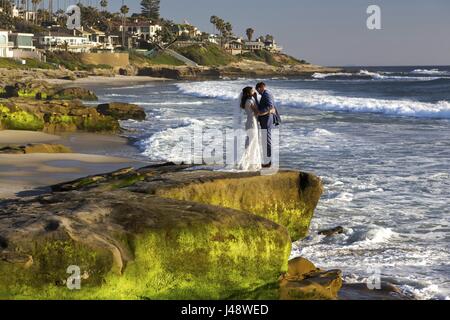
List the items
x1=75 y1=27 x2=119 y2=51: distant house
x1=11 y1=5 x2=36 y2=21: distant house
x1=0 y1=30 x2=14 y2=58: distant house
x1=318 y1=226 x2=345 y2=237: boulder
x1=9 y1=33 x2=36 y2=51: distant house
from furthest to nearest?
1. x1=11 y1=5 x2=36 y2=21: distant house
2. x1=75 y1=27 x2=119 y2=51: distant house
3. x1=9 y1=33 x2=36 y2=51: distant house
4. x1=0 y1=30 x2=14 y2=58: distant house
5. x1=318 y1=226 x2=345 y2=237: boulder

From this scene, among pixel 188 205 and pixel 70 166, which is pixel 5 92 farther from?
pixel 188 205

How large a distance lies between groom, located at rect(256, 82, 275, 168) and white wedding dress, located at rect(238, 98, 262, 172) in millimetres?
138

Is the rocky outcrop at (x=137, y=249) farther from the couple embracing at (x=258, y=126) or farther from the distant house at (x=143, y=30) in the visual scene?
the distant house at (x=143, y=30)

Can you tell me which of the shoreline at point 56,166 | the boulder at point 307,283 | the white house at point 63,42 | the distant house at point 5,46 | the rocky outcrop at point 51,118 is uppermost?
the white house at point 63,42

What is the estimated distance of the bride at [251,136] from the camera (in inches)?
515

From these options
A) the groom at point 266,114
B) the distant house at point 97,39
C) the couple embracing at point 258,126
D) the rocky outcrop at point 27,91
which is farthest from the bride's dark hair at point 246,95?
the distant house at point 97,39

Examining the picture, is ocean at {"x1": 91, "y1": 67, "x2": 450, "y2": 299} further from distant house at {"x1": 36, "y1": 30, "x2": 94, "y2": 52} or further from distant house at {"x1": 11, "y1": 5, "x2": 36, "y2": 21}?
distant house at {"x1": 11, "y1": 5, "x2": 36, "y2": 21}

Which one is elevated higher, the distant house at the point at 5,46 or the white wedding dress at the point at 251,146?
the distant house at the point at 5,46

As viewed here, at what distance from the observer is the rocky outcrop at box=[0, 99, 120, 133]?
86.0 feet

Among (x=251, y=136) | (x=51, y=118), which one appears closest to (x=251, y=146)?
(x=251, y=136)

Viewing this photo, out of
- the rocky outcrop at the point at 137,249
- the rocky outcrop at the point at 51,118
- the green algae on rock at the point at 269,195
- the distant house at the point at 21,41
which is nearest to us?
the rocky outcrop at the point at 137,249

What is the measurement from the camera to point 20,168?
50.7 feet

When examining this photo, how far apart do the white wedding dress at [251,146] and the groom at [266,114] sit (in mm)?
138

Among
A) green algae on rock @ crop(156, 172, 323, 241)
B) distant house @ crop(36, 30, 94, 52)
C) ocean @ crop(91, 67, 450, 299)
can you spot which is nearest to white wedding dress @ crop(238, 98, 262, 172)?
ocean @ crop(91, 67, 450, 299)
